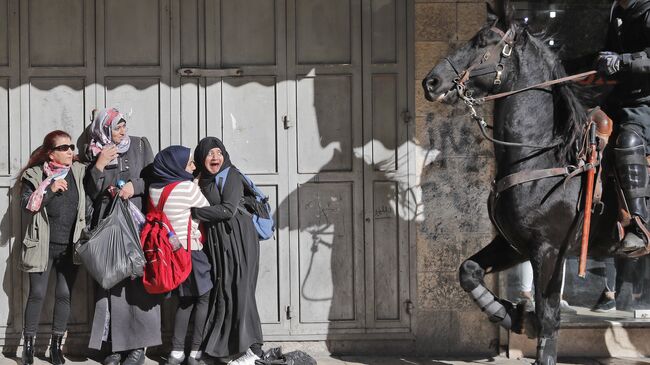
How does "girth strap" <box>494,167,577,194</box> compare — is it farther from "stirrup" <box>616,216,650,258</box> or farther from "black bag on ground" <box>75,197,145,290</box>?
"black bag on ground" <box>75,197,145,290</box>

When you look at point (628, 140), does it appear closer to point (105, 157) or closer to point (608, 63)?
point (608, 63)

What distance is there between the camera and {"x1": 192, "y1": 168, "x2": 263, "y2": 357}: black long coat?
7051 mm

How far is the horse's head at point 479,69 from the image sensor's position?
6.12 m

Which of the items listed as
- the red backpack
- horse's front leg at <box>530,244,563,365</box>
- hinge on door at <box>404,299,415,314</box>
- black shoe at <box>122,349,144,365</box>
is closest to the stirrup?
horse's front leg at <box>530,244,563,365</box>

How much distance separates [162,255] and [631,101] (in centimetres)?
338

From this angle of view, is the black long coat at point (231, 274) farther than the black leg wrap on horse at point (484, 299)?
Yes

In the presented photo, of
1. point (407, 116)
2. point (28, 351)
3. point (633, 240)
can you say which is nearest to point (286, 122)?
point (407, 116)

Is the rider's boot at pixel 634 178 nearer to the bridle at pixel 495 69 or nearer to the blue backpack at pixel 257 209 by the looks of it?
the bridle at pixel 495 69

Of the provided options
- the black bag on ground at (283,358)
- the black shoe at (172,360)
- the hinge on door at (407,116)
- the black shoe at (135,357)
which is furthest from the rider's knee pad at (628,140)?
the black shoe at (135,357)

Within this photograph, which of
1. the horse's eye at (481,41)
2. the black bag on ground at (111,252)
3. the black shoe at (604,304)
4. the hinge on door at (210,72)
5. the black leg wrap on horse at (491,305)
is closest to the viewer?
the horse's eye at (481,41)

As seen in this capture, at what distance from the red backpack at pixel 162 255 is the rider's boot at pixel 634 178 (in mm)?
3002

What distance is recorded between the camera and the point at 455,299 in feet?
24.9

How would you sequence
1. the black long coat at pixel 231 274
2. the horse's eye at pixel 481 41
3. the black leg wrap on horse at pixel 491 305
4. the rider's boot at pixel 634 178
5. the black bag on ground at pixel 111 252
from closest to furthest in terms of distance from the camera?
the rider's boot at pixel 634 178, the horse's eye at pixel 481 41, the black leg wrap on horse at pixel 491 305, the black bag on ground at pixel 111 252, the black long coat at pixel 231 274

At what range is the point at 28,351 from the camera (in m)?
7.07
